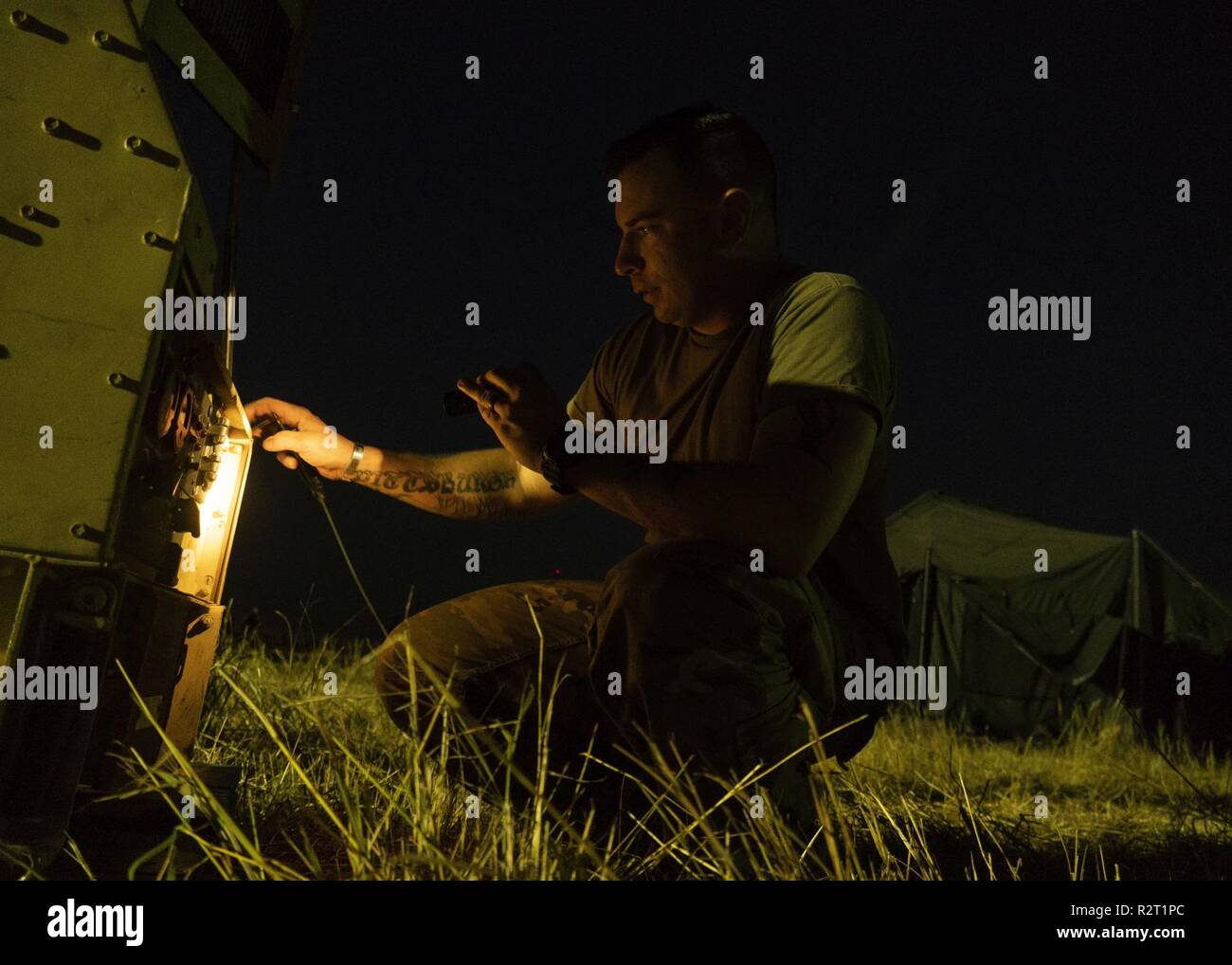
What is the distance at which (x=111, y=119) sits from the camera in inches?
63.6

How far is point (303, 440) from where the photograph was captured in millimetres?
2742

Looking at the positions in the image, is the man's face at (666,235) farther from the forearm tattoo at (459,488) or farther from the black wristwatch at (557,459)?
the forearm tattoo at (459,488)

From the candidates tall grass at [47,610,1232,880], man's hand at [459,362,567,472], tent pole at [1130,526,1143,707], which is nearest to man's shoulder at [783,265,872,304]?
man's hand at [459,362,567,472]

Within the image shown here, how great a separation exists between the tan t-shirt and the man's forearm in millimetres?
486

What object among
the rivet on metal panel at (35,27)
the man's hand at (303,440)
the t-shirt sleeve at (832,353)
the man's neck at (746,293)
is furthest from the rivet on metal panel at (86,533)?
the man's neck at (746,293)

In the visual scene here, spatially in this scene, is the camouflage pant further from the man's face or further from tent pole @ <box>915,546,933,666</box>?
tent pole @ <box>915,546,933,666</box>

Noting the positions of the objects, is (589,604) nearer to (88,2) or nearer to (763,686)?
(763,686)

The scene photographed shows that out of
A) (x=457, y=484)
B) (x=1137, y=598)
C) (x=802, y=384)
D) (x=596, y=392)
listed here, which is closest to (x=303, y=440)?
(x=457, y=484)

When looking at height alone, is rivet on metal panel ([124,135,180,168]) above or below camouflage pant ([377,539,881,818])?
above

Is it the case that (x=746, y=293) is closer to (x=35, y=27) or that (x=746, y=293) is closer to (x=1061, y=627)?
(x=35, y=27)

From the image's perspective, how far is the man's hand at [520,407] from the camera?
222 cm

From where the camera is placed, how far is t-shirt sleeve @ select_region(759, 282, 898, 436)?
2.12 m
